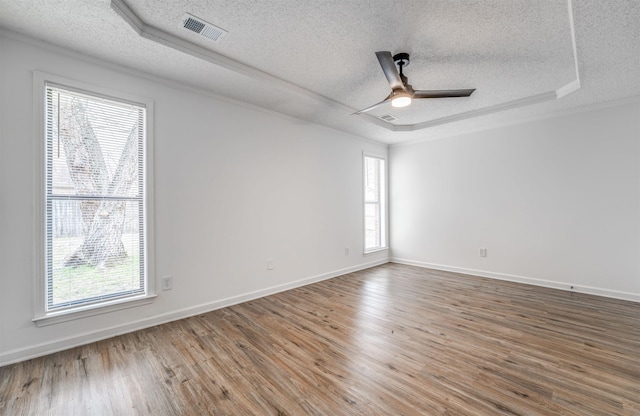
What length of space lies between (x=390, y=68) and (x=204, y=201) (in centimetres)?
241

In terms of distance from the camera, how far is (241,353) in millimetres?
2207

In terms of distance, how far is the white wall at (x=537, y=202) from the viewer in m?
3.45

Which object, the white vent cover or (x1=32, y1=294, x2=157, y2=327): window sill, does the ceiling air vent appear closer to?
the white vent cover

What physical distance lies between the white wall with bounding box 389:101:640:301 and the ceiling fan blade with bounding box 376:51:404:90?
300 centimetres

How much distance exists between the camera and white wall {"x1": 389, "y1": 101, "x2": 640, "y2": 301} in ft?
11.3

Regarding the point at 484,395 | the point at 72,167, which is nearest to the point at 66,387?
the point at 72,167

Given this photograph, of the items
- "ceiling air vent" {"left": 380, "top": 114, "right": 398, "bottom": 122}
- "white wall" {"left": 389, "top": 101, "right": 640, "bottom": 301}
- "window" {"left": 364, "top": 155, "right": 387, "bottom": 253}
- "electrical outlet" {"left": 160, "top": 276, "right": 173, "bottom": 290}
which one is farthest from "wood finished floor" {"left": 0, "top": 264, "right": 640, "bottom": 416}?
"ceiling air vent" {"left": 380, "top": 114, "right": 398, "bottom": 122}

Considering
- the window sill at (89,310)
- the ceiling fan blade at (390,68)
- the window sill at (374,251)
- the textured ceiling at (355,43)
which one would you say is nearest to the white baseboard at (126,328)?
the window sill at (89,310)

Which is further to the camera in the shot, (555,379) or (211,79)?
(211,79)

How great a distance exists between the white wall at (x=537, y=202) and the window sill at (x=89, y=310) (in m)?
4.65

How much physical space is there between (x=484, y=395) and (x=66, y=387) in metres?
2.78

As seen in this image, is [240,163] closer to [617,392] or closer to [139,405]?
[139,405]

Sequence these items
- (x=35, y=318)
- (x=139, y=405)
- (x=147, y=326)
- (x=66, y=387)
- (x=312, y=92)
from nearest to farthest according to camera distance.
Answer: (x=139, y=405) → (x=66, y=387) → (x=35, y=318) → (x=147, y=326) → (x=312, y=92)

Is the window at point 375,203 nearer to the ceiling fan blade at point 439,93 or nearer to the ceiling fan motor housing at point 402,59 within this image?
the ceiling fan blade at point 439,93
